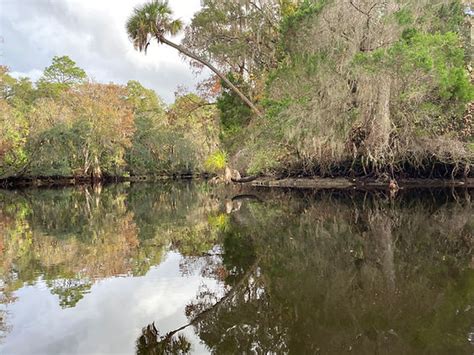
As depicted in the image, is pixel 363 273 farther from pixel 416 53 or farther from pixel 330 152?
pixel 330 152

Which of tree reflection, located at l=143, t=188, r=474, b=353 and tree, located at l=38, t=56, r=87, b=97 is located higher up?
tree, located at l=38, t=56, r=87, b=97

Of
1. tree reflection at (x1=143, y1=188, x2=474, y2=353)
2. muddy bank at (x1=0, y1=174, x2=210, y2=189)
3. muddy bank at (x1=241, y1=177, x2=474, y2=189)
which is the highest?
muddy bank at (x1=241, y1=177, x2=474, y2=189)

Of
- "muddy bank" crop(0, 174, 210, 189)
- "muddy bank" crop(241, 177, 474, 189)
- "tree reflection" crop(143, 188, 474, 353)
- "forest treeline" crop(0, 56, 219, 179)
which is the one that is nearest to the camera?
"tree reflection" crop(143, 188, 474, 353)

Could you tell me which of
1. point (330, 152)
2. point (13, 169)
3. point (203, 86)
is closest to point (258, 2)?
point (203, 86)

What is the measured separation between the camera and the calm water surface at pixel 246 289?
10.8 feet

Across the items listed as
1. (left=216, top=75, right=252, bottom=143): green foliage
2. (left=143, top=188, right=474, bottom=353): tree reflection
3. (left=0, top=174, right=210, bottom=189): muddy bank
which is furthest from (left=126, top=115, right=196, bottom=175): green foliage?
(left=143, top=188, right=474, bottom=353): tree reflection

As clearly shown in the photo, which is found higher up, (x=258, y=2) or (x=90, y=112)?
(x=258, y=2)

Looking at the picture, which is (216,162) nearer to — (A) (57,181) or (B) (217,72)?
(A) (57,181)

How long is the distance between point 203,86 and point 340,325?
22.6 metres

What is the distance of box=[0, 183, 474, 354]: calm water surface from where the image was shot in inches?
129

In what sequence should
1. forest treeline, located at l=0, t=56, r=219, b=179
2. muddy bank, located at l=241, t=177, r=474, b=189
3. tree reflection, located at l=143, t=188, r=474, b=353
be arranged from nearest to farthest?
tree reflection, located at l=143, t=188, r=474, b=353 < muddy bank, located at l=241, t=177, r=474, b=189 < forest treeline, located at l=0, t=56, r=219, b=179

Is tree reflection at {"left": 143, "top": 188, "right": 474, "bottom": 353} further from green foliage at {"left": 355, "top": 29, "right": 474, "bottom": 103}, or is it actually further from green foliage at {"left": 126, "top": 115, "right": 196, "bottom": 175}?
green foliage at {"left": 126, "top": 115, "right": 196, "bottom": 175}

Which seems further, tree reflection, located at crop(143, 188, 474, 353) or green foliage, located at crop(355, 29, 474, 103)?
green foliage, located at crop(355, 29, 474, 103)

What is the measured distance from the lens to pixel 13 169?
30500 millimetres
